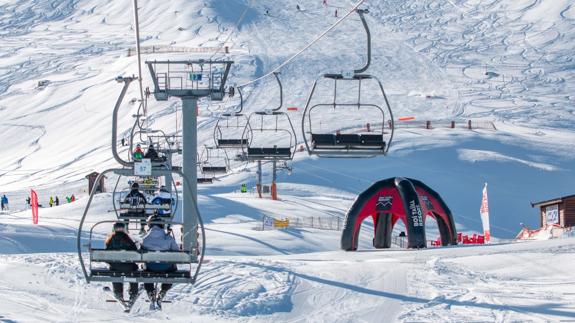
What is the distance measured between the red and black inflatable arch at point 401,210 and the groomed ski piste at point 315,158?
7.20ft

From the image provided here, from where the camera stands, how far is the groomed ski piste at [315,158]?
18000 mm

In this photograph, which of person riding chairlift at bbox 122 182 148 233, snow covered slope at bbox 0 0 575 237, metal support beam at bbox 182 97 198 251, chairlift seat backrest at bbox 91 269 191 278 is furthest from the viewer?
snow covered slope at bbox 0 0 575 237

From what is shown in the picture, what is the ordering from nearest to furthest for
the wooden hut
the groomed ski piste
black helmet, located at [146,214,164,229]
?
black helmet, located at [146,214,164,229] → the groomed ski piste → the wooden hut

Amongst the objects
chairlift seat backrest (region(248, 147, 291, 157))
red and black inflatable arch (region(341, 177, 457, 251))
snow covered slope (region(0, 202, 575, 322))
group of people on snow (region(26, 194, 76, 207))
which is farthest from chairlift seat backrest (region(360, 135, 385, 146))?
group of people on snow (region(26, 194, 76, 207))

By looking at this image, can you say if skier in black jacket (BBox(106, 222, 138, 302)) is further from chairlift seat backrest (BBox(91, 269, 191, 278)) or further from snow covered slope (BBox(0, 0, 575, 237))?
snow covered slope (BBox(0, 0, 575, 237))

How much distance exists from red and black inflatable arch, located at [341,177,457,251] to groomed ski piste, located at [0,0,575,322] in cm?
219

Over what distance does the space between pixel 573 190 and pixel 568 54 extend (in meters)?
32.9

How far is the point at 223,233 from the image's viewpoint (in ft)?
112

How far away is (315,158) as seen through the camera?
56750mm

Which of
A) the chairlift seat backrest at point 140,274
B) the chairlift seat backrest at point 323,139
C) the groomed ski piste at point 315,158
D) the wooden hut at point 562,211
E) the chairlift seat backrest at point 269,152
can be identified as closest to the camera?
the chairlift seat backrest at point 140,274

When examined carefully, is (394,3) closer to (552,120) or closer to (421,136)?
(552,120)

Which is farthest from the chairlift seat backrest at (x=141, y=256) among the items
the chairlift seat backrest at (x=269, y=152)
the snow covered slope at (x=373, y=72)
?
the snow covered slope at (x=373, y=72)

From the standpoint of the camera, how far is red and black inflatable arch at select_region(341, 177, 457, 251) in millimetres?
29406

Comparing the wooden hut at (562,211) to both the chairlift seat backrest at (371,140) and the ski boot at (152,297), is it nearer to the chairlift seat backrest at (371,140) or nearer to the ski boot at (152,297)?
the chairlift seat backrest at (371,140)
